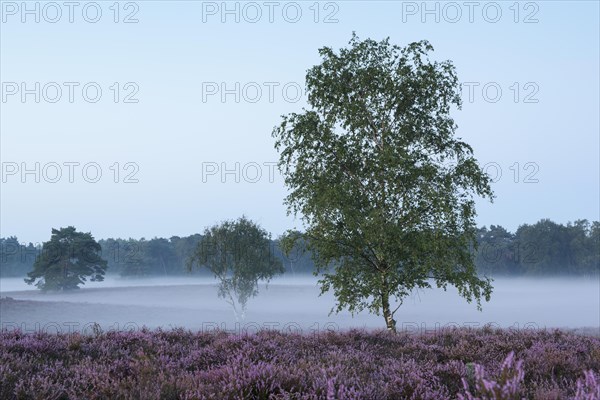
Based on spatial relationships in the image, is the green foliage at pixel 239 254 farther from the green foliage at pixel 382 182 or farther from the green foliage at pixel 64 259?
the green foliage at pixel 64 259

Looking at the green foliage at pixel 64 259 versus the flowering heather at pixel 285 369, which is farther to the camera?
the green foliage at pixel 64 259

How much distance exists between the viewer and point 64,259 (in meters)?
→ 82.6

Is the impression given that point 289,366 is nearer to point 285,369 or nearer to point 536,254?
point 285,369

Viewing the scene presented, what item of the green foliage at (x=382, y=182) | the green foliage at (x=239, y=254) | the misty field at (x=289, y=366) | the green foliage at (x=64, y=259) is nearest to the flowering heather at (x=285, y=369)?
the misty field at (x=289, y=366)

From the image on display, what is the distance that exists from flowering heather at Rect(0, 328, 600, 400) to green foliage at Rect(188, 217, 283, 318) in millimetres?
41226

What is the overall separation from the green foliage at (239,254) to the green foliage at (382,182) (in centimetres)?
3203

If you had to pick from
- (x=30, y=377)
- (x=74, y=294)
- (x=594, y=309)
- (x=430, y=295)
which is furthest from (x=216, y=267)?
(x=430, y=295)

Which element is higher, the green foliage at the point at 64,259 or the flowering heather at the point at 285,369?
the flowering heather at the point at 285,369

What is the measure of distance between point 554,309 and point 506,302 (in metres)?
11.4

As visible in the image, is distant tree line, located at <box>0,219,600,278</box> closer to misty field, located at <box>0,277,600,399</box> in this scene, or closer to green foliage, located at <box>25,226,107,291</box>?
green foliage, located at <box>25,226,107,291</box>

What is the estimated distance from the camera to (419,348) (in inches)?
387

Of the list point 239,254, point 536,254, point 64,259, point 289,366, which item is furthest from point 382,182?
point 536,254

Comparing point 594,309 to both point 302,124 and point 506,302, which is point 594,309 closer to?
point 506,302

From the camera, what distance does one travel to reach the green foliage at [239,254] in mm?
52594
